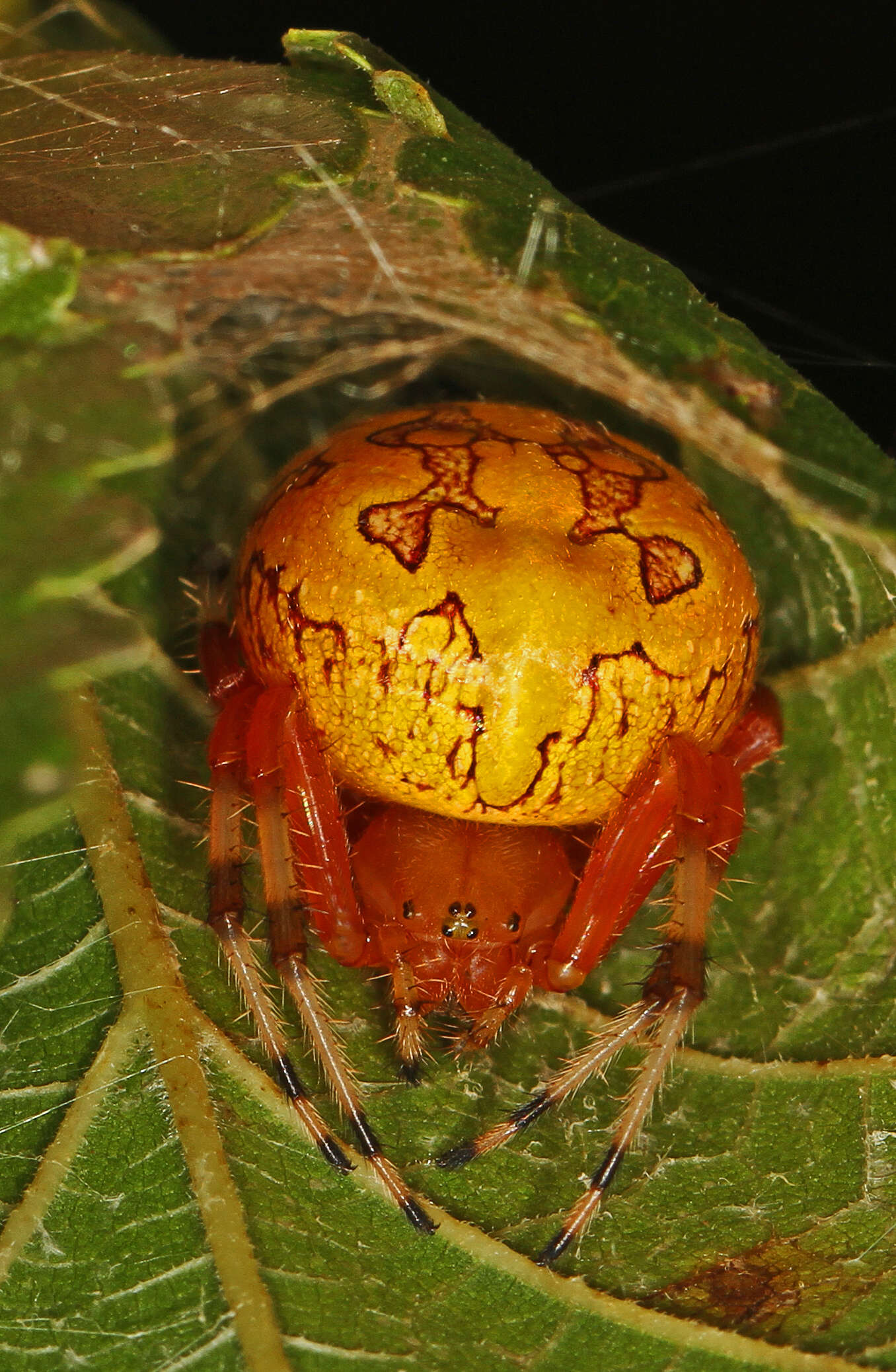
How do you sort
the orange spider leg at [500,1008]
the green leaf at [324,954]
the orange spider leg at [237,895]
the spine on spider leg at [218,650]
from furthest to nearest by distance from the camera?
the spine on spider leg at [218,650], the orange spider leg at [500,1008], the orange spider leg at [237,895], the green leaf at [324,954]

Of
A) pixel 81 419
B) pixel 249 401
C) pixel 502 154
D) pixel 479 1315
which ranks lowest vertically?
pixel 479 1315

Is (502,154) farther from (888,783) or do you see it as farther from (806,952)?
(806,952)

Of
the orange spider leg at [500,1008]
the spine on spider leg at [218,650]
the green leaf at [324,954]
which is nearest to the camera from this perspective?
the green leaf at [324,954]

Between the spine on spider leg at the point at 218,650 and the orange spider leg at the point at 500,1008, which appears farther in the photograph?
the spine on spider leg at the point at 218,650

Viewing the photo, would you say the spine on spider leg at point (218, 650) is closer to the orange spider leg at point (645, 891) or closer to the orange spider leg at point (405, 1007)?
the orange spider leg at point (405, 1007)

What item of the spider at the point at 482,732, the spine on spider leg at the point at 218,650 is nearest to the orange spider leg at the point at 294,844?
the spider at the point at 482,732

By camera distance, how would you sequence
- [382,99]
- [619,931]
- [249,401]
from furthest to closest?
[249,401]
[619,931]
[382,99]

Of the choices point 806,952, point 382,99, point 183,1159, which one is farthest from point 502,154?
point 183,1159
